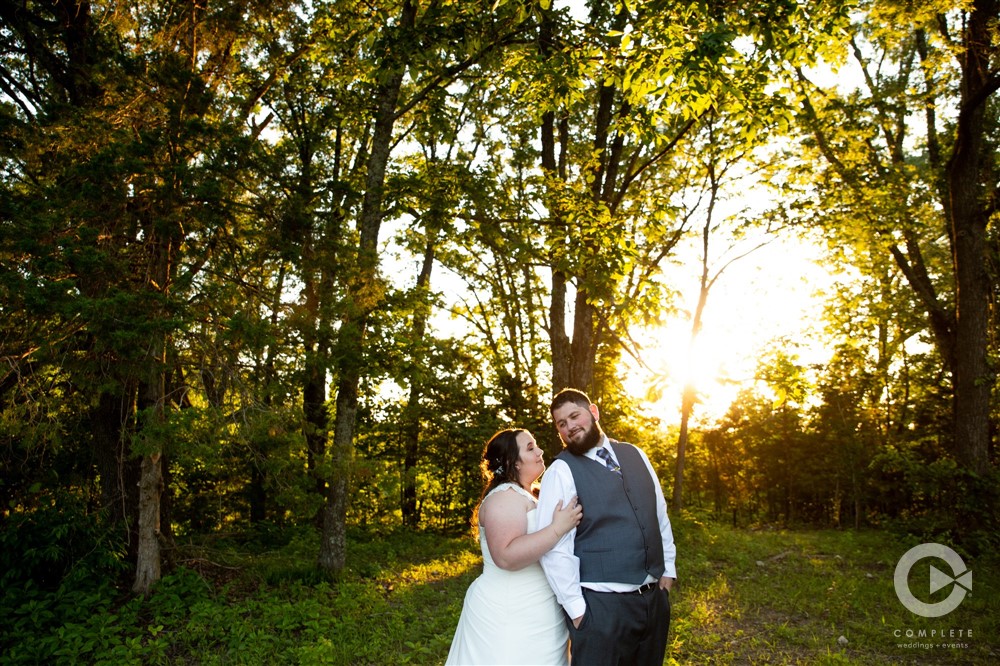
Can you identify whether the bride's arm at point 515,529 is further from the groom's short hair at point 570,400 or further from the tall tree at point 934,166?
the tall tree at point 934,166

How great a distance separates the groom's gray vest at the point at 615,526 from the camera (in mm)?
3383

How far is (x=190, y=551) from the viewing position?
8.33 metres

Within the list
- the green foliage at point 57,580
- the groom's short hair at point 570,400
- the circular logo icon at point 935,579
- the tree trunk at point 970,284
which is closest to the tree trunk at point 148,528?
the green foliage at point 57,580

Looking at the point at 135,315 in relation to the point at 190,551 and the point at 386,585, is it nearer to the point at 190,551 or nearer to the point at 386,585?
the point at 190,551

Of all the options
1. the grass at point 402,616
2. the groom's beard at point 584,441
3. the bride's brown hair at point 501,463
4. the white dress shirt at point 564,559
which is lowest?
the grass at point 402,616

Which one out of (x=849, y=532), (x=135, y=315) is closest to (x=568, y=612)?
(x=135, y=315)

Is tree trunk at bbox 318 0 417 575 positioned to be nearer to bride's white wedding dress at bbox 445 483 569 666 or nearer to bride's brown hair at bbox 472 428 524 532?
bride's brown hair at bbox 472 428 524 532

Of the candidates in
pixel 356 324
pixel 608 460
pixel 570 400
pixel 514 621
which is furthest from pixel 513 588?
pixel 356 324

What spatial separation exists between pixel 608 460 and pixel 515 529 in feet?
2.13

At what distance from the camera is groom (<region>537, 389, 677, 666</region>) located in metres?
3.29

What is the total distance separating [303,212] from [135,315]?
2.08 metres

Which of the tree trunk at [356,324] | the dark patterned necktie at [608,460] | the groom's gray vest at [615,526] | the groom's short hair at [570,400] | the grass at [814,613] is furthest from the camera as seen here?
the tree trunk at [356,324]

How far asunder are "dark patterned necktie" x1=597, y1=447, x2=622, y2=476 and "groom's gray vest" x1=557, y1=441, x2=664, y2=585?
0.09ft

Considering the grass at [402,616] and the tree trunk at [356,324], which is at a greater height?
the tree trunk at [356,324]
